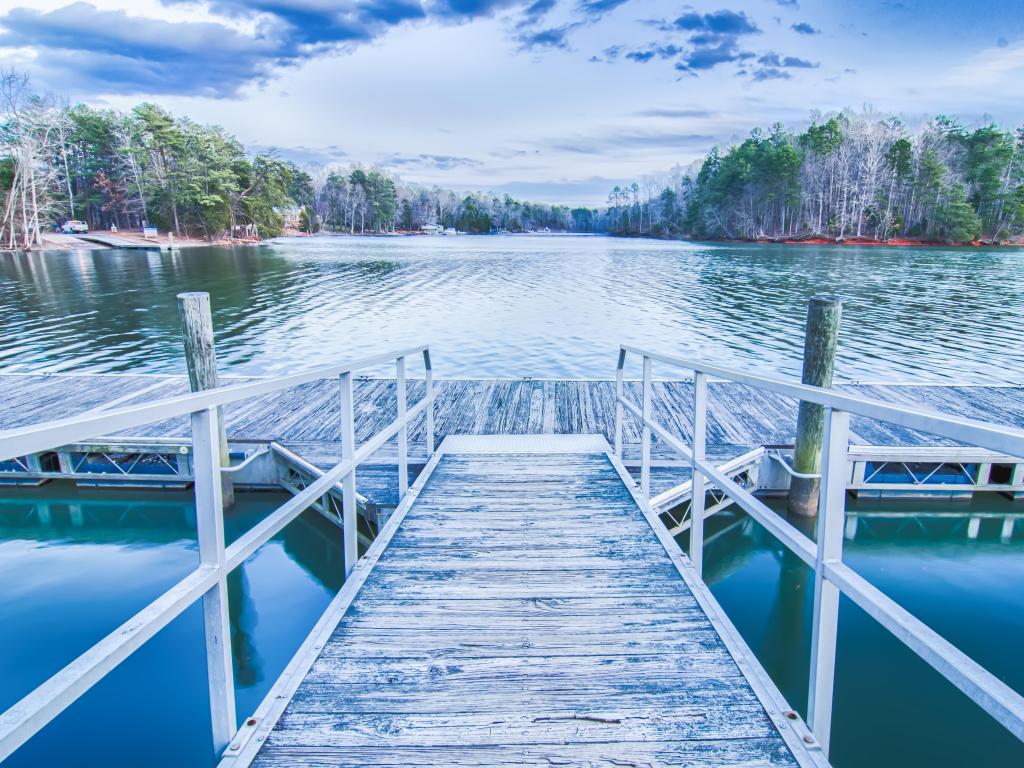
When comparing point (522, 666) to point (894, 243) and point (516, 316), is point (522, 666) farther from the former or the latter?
point (894, 243)

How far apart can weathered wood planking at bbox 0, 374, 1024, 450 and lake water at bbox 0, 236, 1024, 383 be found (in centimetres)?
348

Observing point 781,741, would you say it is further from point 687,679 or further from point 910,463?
point 910,463

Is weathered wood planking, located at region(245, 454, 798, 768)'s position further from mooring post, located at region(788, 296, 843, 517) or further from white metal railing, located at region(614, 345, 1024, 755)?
mooring post, located at region(788, 296, 843, 517)

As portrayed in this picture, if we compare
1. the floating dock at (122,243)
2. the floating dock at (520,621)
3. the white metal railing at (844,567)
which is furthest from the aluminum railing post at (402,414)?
the floating dock at (122,243)

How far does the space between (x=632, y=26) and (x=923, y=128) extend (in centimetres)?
4138

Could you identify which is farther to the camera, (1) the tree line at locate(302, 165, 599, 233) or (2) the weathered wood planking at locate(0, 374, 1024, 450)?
(1) the tree line at locate(302, 165, 599, 233)

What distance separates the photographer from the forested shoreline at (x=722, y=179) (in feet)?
174

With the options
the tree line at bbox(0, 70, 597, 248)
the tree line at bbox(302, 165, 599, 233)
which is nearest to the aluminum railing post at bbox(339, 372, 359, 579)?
the tree line at bbox(0, 70, 597, 248)

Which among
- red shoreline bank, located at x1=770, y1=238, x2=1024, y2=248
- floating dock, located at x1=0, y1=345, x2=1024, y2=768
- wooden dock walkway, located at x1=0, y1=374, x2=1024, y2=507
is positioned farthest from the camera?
red shoreline bank, located at x1=770, y1=238, x2=1024, y2=248

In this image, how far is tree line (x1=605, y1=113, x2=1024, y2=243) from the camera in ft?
198

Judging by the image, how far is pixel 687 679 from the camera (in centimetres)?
210

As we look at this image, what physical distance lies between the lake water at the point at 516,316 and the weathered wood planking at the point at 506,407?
3.48m

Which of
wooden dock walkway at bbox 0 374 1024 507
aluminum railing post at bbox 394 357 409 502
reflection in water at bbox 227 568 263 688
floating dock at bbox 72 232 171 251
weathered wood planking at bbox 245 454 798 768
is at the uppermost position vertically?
floating dock at bbox 72 232 171 251

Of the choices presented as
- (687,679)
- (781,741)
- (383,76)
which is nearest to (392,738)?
(687,679)
